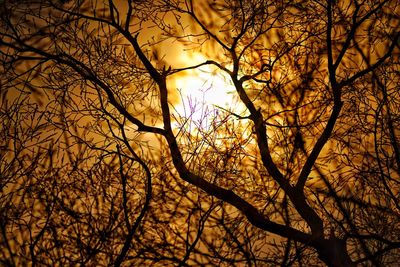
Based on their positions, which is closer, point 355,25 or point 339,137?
point 355,25

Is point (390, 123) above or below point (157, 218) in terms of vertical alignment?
above

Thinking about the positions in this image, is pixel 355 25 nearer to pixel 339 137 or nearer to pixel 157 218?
pixel 339 137

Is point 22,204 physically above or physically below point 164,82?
below

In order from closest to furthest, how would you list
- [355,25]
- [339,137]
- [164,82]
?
1. [355,25]
2. [164,82]
3. [339,137]

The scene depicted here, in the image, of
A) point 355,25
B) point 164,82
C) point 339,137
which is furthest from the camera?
point 339,137

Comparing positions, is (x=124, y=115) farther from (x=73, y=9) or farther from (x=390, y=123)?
(x=390, y=123)

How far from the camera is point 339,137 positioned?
4891mm

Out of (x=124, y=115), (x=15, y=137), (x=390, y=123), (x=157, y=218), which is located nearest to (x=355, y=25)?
(x=390, y=123)

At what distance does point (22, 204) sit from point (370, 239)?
9.64 feet

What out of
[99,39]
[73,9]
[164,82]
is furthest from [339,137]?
[73,9]

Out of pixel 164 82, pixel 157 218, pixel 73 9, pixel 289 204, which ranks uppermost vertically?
pixel 73 9

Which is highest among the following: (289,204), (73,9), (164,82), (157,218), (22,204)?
(73,9)

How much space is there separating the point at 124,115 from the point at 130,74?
2.00 feet

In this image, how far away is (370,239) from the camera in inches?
185
